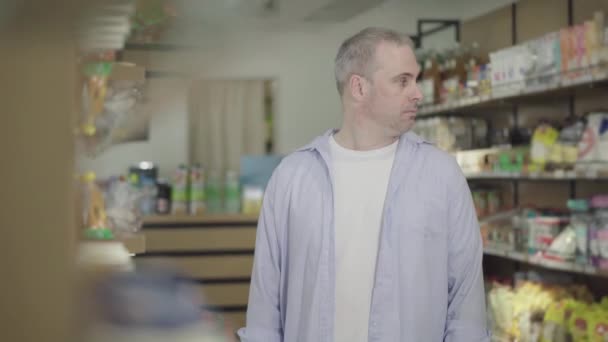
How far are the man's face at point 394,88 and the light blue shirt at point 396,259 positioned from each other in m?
0.07

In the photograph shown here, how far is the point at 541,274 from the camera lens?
411 centimetres

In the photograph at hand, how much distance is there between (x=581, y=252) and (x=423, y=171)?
6.34 feet

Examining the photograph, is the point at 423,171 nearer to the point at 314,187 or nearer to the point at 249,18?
the point at 314,187

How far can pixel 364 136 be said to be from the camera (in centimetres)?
Result: 196

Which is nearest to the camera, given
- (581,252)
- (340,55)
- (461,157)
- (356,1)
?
(340,55)

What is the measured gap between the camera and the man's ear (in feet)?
6.48

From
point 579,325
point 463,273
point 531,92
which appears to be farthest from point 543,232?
point 463,273

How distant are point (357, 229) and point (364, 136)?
0.86 feet

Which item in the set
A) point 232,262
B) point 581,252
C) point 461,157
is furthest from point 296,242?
point 232,262

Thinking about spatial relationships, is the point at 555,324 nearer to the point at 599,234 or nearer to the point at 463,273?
the point at 599,234

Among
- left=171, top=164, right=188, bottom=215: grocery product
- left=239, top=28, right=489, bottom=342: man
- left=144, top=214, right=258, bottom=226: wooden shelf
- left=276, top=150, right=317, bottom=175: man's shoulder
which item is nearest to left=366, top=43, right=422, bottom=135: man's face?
left=239, top=28, right=489, bottom=342: man

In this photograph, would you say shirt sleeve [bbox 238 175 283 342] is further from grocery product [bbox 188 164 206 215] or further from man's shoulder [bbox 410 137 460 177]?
grocery product [bbox 188 164 206 215]

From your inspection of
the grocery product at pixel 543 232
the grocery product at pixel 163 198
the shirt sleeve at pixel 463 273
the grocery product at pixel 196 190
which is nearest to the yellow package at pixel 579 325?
the grocery product at pixel 543 232

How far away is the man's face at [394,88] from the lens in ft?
6.32
